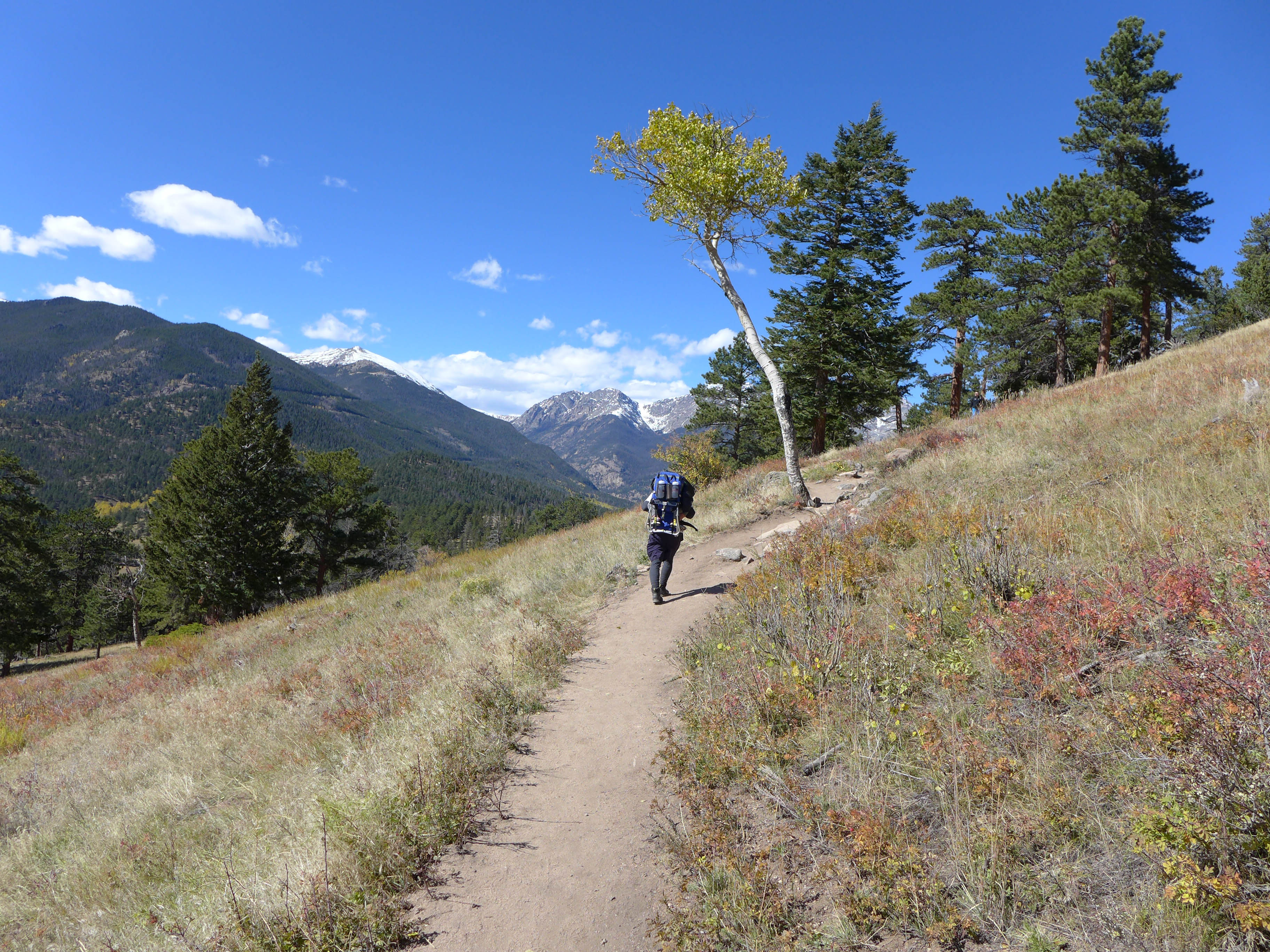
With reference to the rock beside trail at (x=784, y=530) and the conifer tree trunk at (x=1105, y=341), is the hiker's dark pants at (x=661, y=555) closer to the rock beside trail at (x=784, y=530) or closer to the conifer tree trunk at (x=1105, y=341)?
the rock beside trail at (x=784, y=530)

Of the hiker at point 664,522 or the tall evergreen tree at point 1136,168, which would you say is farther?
the tall evergreen tree at point 1136,168

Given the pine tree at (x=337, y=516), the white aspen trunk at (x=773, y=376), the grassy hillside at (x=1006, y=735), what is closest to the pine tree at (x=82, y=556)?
the pine tree at (x=337, y=516)

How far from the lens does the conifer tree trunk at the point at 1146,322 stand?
904 inches

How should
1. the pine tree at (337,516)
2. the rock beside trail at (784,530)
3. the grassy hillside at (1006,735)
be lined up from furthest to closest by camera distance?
the pine tree at (337,516)
the rock beside trail at (784,530)
the grassy hillside at (1006,735)

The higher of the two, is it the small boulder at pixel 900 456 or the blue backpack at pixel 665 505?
the small boulder at pixel 900 456

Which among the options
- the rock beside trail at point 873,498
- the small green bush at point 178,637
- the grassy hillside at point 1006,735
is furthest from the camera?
the small green bush at point 178,637

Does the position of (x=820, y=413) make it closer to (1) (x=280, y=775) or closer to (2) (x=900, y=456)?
(2) (x=900, y=456)

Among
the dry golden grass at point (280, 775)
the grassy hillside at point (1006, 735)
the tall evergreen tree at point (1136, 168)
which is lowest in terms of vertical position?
the dry golden grass at point (280, 775)

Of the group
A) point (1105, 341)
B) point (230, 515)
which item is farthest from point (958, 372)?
point (230, 515)

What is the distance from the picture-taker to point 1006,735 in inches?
127

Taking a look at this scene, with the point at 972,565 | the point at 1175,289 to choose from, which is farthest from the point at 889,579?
the point at 1175,289

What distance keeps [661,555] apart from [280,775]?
17.9ft

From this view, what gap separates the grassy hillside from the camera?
2279 mm

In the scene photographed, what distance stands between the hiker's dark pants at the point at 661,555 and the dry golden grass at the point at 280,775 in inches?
58.2
